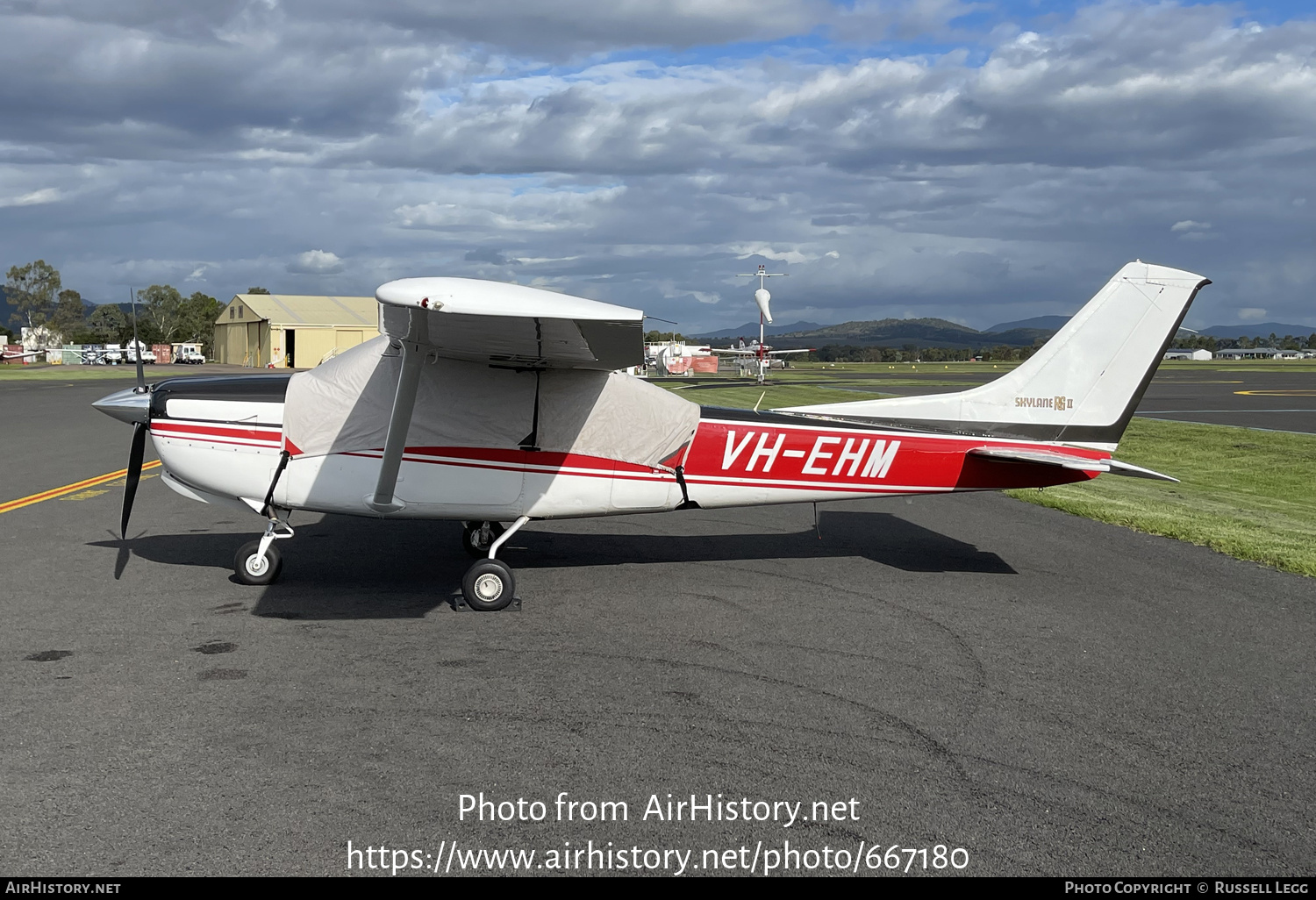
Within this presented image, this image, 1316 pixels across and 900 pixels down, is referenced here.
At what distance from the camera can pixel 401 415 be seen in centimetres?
702

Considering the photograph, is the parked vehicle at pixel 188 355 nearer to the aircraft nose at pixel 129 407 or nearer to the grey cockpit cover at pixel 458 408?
the aircraft nose at pixel 129 407

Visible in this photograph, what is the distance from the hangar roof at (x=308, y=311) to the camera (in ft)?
255

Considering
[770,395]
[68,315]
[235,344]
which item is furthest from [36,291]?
[770,395]

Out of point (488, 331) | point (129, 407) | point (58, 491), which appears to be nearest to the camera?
point (488, 331)

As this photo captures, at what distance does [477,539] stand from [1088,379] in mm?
5606

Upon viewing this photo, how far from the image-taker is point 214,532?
10070mm

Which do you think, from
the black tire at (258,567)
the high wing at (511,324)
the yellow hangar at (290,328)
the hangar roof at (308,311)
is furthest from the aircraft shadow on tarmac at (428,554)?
the hangar roof at (308,311)

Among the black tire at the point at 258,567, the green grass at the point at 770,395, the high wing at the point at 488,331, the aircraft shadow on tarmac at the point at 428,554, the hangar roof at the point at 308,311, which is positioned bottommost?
the aircraft shadow on tarmac at the point at 428,554

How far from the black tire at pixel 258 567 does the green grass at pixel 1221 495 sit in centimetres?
842

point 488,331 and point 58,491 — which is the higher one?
point 488,331

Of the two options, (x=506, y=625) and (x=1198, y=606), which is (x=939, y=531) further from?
(x=506, y=625)

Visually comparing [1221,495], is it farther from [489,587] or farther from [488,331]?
[488,331]

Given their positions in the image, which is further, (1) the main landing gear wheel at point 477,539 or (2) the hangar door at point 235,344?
(2) the hangar door at point 235,344
